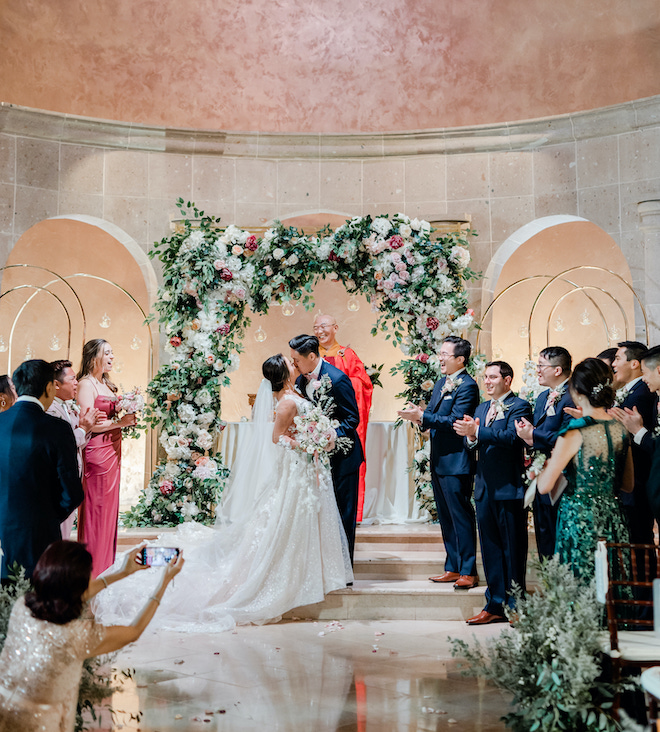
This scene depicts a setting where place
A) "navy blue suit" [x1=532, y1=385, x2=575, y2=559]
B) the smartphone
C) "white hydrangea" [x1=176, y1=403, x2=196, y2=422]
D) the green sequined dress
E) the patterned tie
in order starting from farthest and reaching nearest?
"white hydrangea" [x1=176, y1=403, x2=196, y2=422] → the patterned tie → "navy blue suit" [x1=532, y1=385, x2=575, y2=559] → the green sequined dress → the smartphone

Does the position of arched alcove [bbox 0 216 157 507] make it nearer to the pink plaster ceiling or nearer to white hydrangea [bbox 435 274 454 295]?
the pink plaster ceiling

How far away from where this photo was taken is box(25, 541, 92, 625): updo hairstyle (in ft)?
9.86

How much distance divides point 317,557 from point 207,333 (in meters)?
2.79

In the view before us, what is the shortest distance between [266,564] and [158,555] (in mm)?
3013

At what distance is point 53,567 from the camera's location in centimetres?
300

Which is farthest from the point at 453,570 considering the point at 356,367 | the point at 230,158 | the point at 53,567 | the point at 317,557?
the point at 230,158

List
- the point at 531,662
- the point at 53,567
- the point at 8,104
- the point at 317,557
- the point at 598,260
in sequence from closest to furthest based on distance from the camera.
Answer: the point at 53,567
the point at 531,662
the point at 317,557
the point at 8,104
the point at 598,260

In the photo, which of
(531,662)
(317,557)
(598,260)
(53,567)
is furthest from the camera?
(598,260)

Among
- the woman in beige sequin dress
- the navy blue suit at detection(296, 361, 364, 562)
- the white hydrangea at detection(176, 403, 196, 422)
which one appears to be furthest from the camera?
the white hydrangea at detection(176, 403, 196, 422)

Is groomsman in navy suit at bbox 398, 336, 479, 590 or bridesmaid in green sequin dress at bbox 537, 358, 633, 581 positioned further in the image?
groomsman in navy suit at bbox 398, 336, 479, 590

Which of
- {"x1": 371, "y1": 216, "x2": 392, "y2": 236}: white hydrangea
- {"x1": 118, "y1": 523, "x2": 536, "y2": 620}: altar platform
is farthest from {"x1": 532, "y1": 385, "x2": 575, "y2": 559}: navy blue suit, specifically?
{"x1": 371, "y1": 216, "x2": 392, "y2": 236}: white hydrangea

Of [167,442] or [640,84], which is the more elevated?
[640,84]

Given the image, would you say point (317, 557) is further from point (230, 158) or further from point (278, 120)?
point (278, 120)

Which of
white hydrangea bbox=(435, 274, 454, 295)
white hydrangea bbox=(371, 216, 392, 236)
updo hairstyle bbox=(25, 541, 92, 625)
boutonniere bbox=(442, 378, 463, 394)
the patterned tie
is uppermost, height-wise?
white hydrangea bbox=(371, 216, 392, 236)
